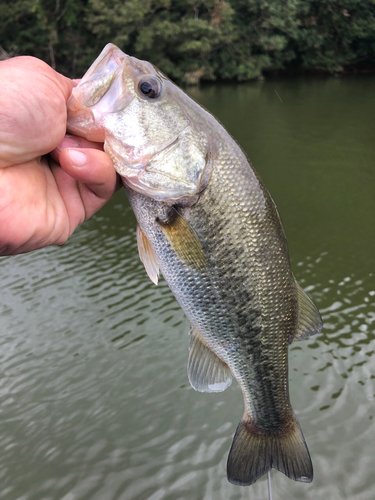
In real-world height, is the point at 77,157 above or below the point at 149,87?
below

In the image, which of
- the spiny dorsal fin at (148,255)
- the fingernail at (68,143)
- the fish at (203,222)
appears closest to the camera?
the fish at (203,222)

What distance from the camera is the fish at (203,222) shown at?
5.85ft

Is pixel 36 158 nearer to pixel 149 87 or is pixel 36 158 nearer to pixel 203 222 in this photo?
pixel 149 87

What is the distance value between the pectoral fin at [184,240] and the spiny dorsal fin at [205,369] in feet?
1.54

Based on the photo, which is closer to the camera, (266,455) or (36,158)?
(36,158)

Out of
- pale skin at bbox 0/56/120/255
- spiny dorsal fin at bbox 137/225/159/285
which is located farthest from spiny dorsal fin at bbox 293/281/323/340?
pale skin at bbox 0/56/120/255

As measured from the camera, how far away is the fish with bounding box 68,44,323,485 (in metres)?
1.78

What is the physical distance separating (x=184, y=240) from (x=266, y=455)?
137 centimetres

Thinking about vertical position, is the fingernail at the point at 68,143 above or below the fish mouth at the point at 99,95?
below

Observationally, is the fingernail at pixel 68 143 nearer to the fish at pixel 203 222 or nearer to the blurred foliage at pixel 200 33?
the fish at pixel 203 222

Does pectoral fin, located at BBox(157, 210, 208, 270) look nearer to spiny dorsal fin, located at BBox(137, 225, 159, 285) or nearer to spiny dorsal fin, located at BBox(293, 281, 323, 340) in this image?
spiny dorsal fin, located at BBox(137, 225, 159, 285)

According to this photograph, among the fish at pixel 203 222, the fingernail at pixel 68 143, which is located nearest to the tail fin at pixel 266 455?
the fish at pixel 203 222

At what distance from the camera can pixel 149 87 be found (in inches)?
71.4

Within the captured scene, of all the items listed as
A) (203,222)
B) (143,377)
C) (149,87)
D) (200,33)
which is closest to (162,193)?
(203,222)
